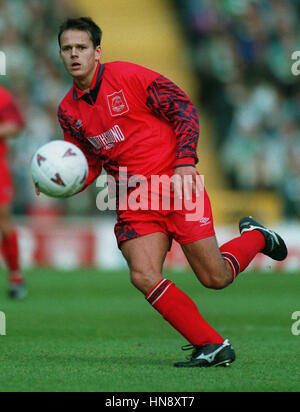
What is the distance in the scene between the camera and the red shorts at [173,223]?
16.5 feet

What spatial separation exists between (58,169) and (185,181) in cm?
80

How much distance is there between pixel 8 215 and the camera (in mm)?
8906

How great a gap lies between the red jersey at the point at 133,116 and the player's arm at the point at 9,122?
3559 millimetres

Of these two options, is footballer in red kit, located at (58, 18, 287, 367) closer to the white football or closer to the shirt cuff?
the shirt cuff

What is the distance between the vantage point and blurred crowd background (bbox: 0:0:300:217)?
13955mm

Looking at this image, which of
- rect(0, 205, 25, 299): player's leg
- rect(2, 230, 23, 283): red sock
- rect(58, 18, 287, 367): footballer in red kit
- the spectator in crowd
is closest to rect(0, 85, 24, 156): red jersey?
rect(0, 205, 25, 299): player's leg

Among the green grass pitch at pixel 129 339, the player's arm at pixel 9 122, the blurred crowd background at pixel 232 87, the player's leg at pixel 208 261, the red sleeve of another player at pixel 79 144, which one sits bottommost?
the green grass pitch at pixel 129 339

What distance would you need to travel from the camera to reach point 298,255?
40.6ft

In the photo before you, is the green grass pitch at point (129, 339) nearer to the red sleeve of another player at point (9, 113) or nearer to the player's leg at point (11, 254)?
the player's leg at point (11, 254)

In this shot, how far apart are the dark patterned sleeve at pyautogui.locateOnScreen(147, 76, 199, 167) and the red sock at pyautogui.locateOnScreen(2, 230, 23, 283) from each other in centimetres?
408

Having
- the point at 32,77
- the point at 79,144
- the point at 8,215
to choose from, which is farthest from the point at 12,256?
the point at 32,77

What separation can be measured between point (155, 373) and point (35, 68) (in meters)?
13.3

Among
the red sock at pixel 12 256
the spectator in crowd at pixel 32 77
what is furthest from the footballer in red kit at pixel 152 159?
the spectator in crowd at pixel 32 77
